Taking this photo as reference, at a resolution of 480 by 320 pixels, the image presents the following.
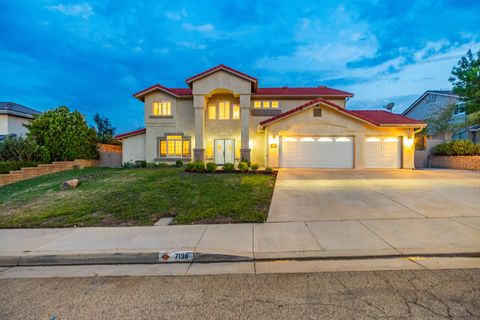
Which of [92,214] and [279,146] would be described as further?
[279,146]

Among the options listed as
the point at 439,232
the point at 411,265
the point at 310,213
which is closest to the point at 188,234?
the point at 310,213

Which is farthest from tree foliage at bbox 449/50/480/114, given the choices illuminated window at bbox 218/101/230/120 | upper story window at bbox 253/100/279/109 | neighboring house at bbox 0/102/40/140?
neighboring house at bbox 0/102/40/140

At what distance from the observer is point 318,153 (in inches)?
614

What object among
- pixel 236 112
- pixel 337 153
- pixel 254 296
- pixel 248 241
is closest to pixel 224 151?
pixel 236 112

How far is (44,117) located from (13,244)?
15.9m

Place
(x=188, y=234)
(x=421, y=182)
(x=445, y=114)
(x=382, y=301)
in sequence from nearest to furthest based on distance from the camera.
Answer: (x=382, y=301) < (x=188, y=234) < (x=421, y=182) < (x=445, y=114)

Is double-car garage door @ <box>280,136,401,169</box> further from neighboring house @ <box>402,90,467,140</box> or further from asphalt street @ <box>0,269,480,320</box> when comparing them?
asphalt street @ <box>0,269,480,320</box>

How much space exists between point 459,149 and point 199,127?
19061mm

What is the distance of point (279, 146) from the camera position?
51.3 feet

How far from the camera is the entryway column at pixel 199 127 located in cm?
1731

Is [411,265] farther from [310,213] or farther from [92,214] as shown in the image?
[92,214]

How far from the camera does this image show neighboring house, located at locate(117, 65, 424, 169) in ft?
50.7

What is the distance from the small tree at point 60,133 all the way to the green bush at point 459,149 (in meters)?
Answer: 27.5

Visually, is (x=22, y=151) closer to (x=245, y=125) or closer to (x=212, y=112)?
(x=212, y=112)
